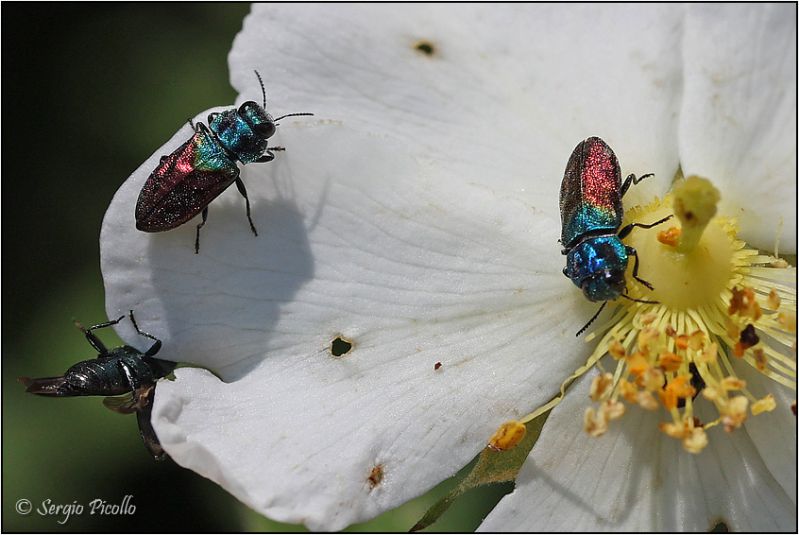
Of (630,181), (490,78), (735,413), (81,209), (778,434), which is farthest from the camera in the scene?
(81,209)

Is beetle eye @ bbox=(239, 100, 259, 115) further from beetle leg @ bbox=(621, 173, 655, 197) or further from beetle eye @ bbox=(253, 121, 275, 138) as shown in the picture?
beetle leg @ bbox=(621, 173, 655, 197)

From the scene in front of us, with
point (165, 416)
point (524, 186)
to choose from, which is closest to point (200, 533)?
point (165, 416)

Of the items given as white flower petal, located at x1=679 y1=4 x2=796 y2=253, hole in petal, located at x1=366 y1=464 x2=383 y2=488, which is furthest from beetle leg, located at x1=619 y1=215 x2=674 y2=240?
hole in petal, located at x1=366 y1=464 x2=383 y2=488

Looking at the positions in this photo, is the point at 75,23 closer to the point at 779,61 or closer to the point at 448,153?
the point at 448,153

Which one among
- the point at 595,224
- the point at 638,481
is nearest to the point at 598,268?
the point at 595,224

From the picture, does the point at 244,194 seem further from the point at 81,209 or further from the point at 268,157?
the point at 81,209

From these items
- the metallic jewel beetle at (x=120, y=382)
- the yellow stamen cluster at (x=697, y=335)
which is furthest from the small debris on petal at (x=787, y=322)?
the metallic jewel beetle at (x=120, y=382)
